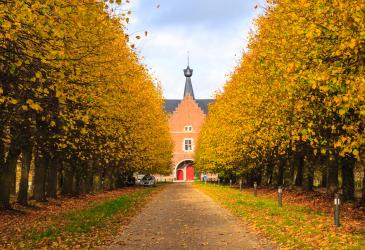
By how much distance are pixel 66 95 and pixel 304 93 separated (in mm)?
7250

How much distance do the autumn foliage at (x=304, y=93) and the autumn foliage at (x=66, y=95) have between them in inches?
184

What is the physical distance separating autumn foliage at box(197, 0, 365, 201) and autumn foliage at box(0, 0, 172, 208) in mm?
4667

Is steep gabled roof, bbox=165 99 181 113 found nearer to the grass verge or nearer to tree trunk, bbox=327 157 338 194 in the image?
tree trunk, bbox=327 157 338 194

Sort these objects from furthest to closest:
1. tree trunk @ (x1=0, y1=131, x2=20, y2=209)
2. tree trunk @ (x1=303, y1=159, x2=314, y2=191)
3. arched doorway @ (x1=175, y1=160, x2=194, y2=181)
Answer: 1. arched doorway @ (x1=175, y1=160, x2=194, y2=181)
2. tree trunk @ (x1=303, y1=159, x2=314, y2=191)
3. tree trunk @ (x1=0, y1=131, x2=20, y2=209)

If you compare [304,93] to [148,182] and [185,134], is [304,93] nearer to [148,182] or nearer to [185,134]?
[148,182]

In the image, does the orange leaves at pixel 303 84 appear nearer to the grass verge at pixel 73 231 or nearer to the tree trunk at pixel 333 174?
the tree trunk at pixel 333 174

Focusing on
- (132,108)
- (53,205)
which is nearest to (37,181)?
(53,205)

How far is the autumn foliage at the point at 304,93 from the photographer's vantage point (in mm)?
9867

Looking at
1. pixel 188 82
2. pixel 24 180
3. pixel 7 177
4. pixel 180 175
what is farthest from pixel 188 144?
pixel 7 177

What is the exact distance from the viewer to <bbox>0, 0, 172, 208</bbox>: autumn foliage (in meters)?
8.77

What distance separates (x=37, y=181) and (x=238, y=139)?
12.4m

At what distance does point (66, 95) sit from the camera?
566 inches

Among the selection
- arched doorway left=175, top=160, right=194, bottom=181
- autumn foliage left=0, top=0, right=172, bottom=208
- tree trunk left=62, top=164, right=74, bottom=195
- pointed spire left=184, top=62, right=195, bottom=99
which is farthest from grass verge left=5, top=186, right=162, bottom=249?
pointed spire left=184, top=62, right=195, bottom=99

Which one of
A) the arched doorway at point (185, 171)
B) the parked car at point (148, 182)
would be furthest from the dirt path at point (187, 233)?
the arched doorway at point (185, 171)
